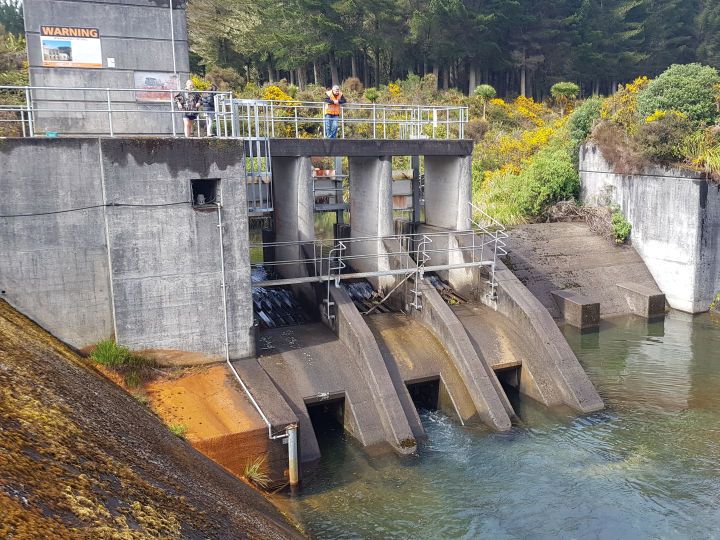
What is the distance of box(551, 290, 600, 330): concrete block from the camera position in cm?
1980

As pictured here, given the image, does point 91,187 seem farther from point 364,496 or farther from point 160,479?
point 364,496

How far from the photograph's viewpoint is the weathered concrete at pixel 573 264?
21.5m

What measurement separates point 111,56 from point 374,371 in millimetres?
8701

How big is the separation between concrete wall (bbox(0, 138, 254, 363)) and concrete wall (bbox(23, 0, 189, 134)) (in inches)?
83.5

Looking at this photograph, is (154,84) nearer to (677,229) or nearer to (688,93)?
(677,229)

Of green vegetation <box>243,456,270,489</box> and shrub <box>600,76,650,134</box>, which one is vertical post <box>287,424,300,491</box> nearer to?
green vegetation <box>243,456,270,489</box>

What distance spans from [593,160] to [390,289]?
40.0ft

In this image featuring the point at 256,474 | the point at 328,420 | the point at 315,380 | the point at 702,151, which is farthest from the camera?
the point at 702,151

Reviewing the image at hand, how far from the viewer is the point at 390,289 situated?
1784cm

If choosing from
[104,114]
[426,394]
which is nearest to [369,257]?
[426,394]

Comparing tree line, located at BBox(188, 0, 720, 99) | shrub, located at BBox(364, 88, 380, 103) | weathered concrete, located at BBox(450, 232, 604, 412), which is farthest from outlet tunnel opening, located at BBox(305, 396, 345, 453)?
tree line, located at BBox(188, 0, 720, 99)

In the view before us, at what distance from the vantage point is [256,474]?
11156 millimetres

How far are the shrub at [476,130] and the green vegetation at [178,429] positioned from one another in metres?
31.6

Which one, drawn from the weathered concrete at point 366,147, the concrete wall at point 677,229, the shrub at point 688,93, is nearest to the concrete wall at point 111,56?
the weathered concrete at point 366,147
